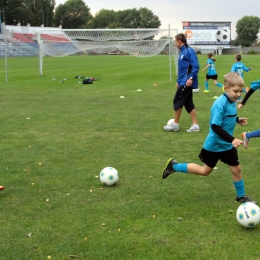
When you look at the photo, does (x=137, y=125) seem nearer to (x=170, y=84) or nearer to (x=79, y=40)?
(x=170, y=84)

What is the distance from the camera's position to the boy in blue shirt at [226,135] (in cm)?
420

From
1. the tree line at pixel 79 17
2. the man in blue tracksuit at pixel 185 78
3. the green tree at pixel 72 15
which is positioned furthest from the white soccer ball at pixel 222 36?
Result: the man in blue tracksuit at pixel 185 78

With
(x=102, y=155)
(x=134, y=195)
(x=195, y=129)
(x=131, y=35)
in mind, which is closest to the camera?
(x=134, y=195)

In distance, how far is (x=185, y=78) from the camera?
849 cm

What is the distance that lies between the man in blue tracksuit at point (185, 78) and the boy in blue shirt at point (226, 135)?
3.74 metres

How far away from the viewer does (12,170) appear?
19.9 ft

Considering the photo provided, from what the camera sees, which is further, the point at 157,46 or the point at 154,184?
Answer: the point at 157,46

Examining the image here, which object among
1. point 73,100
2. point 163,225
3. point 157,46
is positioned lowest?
point 163,225

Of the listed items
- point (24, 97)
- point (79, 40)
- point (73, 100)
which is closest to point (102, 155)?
point (73, 100)

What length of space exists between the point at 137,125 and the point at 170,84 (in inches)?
400

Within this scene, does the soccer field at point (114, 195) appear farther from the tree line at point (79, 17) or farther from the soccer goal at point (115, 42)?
the tree line at point (79, 17)

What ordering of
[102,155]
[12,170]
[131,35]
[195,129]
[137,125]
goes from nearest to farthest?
[12,170], [102,155], [195,129], [137,125], [131,35]

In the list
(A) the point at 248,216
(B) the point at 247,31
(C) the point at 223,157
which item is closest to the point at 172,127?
(C) the point at 223,157

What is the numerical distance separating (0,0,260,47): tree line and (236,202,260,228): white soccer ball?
9134cm
